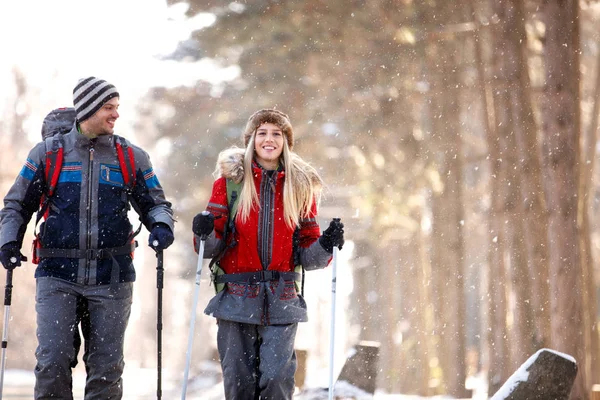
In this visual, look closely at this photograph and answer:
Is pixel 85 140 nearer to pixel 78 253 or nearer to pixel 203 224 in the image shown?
pixel 78 253

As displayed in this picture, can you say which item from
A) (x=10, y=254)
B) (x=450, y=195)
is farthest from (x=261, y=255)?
(x=450, y=195)

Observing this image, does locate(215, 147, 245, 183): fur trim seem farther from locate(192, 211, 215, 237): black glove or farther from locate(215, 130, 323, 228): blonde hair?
locate(192, 211, 215, 237): black glove

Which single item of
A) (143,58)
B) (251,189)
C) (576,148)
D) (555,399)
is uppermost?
(143,58)

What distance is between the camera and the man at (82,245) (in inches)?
244

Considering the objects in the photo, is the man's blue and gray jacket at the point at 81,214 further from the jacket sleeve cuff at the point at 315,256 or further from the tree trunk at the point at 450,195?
the tree trunk at the point at 450,195

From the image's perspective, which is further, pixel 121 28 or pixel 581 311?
pixel 121 28

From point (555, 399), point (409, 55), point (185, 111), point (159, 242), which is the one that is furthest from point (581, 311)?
point (185, 111)

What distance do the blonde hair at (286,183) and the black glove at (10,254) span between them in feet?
4.49

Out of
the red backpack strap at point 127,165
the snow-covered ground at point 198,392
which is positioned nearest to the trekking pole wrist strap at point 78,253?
the red backpack strap at point 127,165

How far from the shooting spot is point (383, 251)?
27.9 meters

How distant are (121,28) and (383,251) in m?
10.4

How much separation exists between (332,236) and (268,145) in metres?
0.82

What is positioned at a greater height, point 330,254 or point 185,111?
point 185,111

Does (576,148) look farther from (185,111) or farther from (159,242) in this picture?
(185,111)
